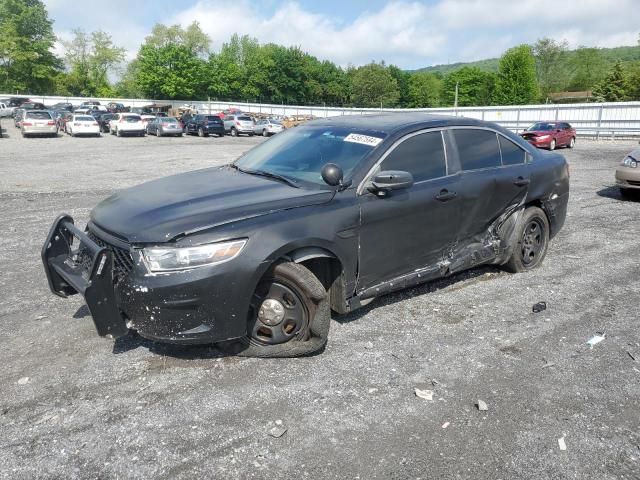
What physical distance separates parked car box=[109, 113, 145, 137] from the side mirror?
108ft

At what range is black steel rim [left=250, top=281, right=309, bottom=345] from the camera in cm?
360

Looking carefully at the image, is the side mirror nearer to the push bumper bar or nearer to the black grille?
the black grille

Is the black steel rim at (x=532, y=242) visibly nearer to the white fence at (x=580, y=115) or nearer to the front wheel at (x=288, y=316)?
the front wheel at (x=288, y=316)

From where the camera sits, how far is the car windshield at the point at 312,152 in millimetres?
4215

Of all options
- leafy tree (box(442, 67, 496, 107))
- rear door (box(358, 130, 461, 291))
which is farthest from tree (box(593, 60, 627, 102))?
rear door (box(358, 130, 461, 291))

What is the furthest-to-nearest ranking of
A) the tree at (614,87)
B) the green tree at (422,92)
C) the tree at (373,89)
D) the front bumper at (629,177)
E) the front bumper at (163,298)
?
the green tree at (422,92) < the tree at (373,89) < the tree at (614,87) < the front bumper at (629,177) < the front bumper at (163,298)

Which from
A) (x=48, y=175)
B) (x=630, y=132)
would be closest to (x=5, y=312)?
(x=48, y=175)

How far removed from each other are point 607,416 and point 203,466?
2397 mm

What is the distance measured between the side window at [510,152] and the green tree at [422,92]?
110 m

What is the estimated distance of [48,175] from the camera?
14.2 meters

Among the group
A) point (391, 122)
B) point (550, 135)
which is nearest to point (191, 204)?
point (391, 122)

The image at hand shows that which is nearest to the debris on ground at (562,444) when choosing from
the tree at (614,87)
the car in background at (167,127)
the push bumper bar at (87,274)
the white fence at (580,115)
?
the push bumper bar at (87,274)

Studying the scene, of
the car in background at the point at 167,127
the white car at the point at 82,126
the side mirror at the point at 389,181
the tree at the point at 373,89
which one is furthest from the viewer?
the tree at the point at 373,89

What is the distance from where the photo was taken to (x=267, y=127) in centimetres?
3738
